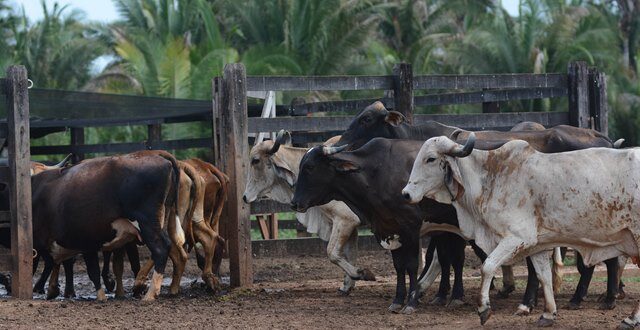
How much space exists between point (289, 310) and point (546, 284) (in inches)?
→ 102

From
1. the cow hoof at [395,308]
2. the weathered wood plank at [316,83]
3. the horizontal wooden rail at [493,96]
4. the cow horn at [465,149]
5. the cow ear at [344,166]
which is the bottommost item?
the cow hoof at [395,308]

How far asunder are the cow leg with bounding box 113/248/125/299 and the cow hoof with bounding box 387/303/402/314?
328cm

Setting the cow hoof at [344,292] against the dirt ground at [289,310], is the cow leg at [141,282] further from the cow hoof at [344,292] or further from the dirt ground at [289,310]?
the cow hoof at [344,292]

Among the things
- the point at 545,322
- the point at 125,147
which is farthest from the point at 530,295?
the point at 125,147

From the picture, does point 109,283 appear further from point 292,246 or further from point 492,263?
point 492,263

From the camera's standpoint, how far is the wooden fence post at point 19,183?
12.3m

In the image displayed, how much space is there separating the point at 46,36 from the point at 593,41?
18191mm

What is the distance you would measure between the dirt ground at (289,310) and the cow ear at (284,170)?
1.22 meters

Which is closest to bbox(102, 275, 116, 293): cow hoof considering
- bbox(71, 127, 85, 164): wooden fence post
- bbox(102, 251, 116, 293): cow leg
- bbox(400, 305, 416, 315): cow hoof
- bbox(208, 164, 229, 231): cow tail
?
bbox(102, 251, 116, 293): cow leg

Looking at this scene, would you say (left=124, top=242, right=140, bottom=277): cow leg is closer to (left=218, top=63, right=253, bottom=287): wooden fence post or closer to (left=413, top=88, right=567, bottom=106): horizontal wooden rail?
(left=218, top=63, right=253, bottom=287): wooden fence post

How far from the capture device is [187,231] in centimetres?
1305

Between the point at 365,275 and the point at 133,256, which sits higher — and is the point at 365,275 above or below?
below

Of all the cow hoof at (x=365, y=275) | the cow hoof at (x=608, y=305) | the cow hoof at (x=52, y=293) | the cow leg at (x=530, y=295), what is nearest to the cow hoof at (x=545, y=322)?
the cow leg at (x=530, y=295)

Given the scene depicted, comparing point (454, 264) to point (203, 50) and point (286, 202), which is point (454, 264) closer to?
point (286, 202)
